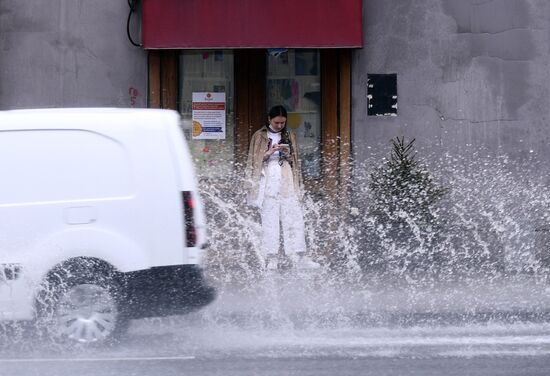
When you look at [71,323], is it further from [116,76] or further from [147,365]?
[116,76]

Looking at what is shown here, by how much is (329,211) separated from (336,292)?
247 cm

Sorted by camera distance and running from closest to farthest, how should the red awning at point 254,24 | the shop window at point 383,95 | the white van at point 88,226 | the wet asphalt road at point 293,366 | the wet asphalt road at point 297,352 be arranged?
the wet asphalt road at point 293,366 → the wet asphalt road at point 297,352 → the white van at point 88,226 → the red awning at point 254,24 → the shop window at point 383,95

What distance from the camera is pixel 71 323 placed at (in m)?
8.05

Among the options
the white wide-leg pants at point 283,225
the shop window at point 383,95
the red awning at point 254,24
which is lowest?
the white wide-leg pants at point 283,225

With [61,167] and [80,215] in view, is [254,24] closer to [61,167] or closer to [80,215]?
[61,167]

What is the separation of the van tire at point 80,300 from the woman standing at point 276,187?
465 centimetres

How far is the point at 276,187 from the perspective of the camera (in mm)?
12602

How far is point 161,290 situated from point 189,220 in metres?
0.53

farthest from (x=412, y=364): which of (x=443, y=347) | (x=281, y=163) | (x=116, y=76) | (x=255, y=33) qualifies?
(x=116, y=76)

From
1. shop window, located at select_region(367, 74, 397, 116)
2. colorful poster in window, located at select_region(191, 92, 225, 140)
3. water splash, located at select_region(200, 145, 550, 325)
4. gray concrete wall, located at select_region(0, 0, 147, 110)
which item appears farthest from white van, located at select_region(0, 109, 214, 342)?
shop window, located at select_region(367, 74, 397, 116)

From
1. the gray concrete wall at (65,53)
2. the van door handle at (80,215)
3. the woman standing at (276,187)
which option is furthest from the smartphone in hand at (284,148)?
the van door handle at (80,215)

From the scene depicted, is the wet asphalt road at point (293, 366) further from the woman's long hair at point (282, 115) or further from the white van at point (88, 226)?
the woman's long hair at point (282, 115)

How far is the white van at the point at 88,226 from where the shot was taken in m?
7.98

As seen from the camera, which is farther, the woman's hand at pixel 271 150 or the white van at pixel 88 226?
the woman's hand at pixel 271 150
